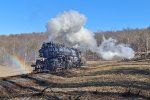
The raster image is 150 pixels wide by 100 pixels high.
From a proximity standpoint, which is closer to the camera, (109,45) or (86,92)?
(86,92)

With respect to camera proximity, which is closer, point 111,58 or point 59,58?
point 59,58

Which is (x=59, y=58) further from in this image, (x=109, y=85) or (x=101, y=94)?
(x=101, y=94)

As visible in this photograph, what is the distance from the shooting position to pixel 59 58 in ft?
163

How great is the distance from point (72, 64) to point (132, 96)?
111ft

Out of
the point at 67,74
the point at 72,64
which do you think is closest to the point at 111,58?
the point at 72,64

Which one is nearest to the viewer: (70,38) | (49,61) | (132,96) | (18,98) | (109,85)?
(132,96)

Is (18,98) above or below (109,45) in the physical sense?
below

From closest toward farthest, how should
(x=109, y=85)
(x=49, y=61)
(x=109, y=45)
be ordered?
1. (x=109, y=85)
2. (x=49, y=61)
3. (x=109, y=45)

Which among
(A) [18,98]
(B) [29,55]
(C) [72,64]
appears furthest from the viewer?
(B) [29,55]

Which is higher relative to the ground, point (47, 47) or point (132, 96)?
point (47, 47)

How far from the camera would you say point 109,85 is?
77.9 feet

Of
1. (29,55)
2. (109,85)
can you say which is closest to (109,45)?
(109,85)

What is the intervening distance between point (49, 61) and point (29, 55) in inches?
3953

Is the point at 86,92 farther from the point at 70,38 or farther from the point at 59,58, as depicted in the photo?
Answer: the point at 70,38
